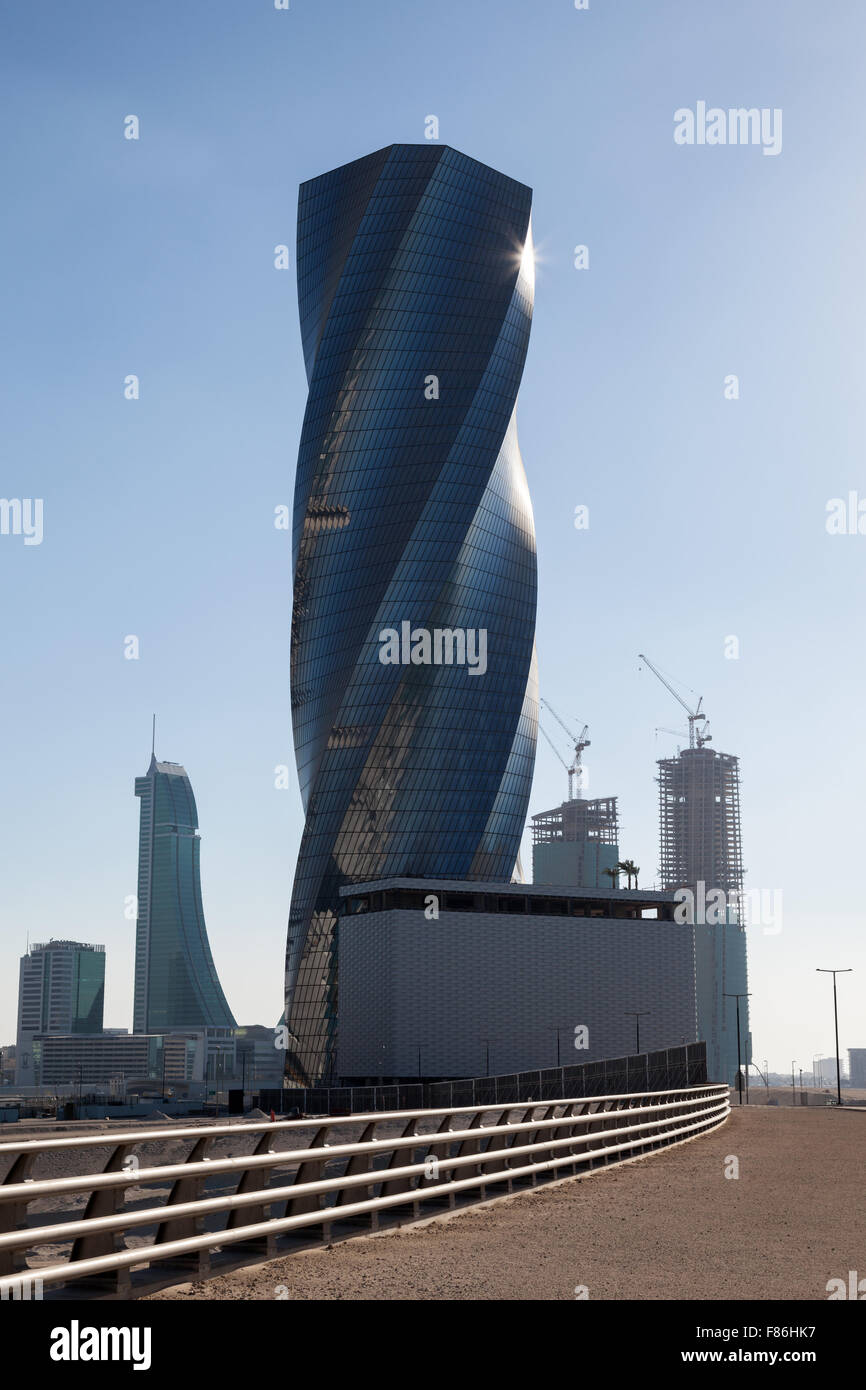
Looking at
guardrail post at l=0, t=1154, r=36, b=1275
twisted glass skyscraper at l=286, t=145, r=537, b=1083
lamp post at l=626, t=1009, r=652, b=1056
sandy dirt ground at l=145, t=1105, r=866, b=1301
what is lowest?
lamp post at l=626, t=1009, r=652, b=1056

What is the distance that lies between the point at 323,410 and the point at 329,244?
23.8 m

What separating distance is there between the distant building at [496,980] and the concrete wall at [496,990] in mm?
99

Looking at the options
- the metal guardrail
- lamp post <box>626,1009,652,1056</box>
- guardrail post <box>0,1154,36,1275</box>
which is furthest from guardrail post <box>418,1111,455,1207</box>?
lamp post <box>626,1009,652,1056</box>

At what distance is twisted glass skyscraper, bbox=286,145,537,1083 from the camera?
142 meters

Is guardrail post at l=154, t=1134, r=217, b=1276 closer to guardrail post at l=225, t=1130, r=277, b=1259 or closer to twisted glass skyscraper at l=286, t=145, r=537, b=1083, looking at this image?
guardrail post at l=225, t=1130, r=277, b=1259

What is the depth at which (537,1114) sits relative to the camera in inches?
1422

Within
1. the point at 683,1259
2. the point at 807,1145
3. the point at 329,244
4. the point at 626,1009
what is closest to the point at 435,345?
the point at 329,244

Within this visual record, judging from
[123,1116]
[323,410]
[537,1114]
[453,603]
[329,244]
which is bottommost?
[123,1116]

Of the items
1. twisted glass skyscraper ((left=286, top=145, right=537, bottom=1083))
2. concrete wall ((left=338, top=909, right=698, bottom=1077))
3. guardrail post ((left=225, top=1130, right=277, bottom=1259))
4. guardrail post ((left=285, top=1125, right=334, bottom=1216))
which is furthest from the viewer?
twisted glass skyscraper ((left=286, top=145, right=537, bottom=1083))

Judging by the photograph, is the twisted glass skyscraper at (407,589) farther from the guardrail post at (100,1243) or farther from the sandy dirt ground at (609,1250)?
the guardrail post at (100,1243)

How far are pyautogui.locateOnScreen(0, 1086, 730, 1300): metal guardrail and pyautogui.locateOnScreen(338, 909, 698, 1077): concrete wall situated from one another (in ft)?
340

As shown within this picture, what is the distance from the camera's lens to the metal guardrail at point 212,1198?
9328 millimetres

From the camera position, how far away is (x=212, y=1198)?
11.6m
